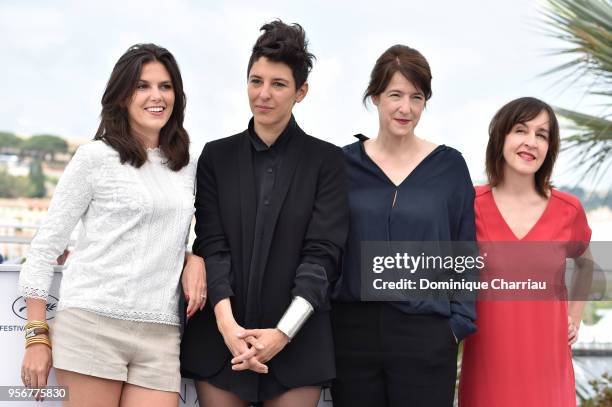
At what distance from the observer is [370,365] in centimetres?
264

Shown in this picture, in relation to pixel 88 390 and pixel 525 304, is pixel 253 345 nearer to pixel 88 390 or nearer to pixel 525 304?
pixel 88 390

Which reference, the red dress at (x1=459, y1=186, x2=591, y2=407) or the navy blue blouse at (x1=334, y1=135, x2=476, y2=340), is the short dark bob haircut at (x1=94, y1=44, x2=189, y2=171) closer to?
the navy blue blouse at (x1=334, y1=135, x2=476, y2=340)

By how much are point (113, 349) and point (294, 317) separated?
0.56 m

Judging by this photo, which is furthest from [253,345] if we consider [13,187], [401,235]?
[13,187]

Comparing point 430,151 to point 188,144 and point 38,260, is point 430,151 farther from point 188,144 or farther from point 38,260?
point 38,260

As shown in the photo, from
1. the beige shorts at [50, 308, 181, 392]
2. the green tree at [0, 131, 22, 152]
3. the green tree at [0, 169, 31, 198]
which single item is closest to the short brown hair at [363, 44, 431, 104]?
the beige shorts at [50, 308, 181, 392]

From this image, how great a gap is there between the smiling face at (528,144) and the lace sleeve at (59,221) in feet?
4.93

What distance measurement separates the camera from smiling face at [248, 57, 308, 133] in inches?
97.8

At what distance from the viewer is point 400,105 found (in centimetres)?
268

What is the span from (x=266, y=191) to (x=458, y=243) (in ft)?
2.45

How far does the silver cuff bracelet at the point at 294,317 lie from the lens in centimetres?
238

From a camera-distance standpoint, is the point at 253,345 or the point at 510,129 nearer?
the point at 253,345

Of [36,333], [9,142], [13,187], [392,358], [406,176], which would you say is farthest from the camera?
[9,142]

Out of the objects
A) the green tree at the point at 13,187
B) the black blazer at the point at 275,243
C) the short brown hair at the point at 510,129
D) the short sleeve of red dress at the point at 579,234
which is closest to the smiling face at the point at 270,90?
the black blazer at the point at 275,243
